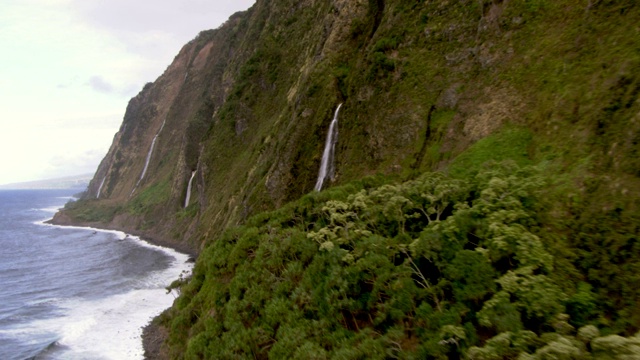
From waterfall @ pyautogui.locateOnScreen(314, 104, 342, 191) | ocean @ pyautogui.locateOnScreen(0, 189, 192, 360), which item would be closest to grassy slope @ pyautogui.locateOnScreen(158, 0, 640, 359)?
waterfall @ pyautogui.locateOnScreen(314, 104, 342, 191)

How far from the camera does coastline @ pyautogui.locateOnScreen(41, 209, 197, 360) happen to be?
22.3m

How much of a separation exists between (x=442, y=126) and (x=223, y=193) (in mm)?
29868

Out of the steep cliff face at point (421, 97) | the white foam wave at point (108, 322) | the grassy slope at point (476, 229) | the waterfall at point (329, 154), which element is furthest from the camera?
the waterfall at point (329, 154)

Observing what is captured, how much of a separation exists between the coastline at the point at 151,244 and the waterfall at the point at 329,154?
1288cm

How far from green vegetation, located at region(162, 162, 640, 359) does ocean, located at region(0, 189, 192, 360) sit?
446 inches

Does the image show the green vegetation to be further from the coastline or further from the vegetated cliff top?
the coastline

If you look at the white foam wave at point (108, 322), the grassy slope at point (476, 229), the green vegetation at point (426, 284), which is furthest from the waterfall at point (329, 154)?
the white foam wave at point (108, 322)

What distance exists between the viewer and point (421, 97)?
74.2 feet

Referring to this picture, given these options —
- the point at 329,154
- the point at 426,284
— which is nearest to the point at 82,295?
the point at 329,154

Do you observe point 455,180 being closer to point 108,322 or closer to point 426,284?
point 426,284

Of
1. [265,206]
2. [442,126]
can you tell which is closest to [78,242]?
[265,206]

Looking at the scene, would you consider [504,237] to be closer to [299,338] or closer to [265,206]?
[299,338]

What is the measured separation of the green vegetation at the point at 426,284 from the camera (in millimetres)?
7898

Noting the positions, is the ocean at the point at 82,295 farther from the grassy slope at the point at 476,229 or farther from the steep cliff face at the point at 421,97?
the grassy slope at the point at 476,229
